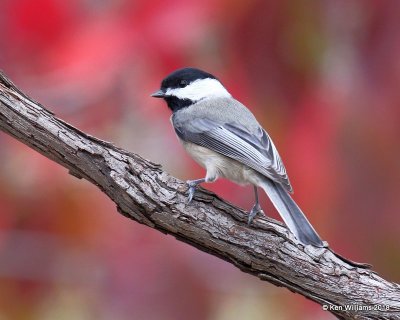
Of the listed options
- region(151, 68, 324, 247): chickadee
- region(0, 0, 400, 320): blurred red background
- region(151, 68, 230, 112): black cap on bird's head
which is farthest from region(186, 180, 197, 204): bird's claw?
region(151, 68, 230, 112): black cap on bird's head

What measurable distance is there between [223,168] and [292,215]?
14.6 inches

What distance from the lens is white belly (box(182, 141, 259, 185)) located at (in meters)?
2.47

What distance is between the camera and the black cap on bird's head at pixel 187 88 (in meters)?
2.82

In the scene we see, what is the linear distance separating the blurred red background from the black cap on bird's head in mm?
56

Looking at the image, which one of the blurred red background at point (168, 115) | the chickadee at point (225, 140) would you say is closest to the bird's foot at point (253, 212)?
the chickadee at point (225, 140)

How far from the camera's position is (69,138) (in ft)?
6.81

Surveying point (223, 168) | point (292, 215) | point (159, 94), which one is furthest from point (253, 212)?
point (159, 94)

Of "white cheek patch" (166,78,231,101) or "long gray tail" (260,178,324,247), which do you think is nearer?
"long gray tail" (260,178,324,247)

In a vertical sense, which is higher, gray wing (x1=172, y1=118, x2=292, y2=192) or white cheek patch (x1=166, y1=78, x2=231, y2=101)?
white cheek patch (x1=166, y1=78, x2=231, y2=101)

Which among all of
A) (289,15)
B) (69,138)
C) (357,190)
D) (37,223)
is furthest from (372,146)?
(37,223)

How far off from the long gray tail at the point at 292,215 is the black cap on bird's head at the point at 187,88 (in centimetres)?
55

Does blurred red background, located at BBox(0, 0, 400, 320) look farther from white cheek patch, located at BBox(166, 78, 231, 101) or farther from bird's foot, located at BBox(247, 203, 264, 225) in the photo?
bird's foot, located at BBox(247, 203, 264, 225)

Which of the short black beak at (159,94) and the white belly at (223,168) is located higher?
the short black beak at (159,94)

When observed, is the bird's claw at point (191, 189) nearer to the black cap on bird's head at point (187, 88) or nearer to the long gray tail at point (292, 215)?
the long gray tail at point (292, 215)
